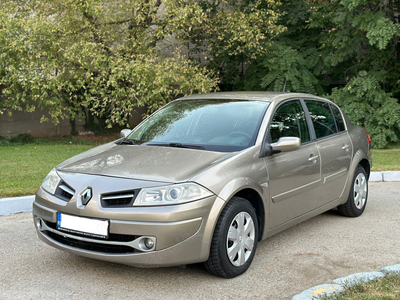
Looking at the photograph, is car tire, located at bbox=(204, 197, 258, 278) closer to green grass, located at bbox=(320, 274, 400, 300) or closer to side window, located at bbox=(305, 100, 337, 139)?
green grass, located at bbox=(320, 274, 400, 300)

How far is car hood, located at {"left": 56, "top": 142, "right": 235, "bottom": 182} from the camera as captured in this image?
385 cm

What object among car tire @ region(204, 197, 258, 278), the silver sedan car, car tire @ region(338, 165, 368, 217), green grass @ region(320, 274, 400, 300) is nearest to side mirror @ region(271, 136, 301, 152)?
the silver sedan car

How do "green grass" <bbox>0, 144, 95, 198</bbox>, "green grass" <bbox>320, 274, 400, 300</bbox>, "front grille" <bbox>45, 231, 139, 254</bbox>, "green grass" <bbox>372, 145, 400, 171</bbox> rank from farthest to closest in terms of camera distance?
"green grass" <bbox>372, 145, 400, 171</bbox>, "green grass" <bbox>0, 144, 95, 198</bbox>, "front grille" <bbox>45, 231, 139, 254</bbox>, "green grass" <bbox>320, 274, 400, 300</bbox>

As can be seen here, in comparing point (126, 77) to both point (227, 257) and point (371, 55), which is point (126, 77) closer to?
point (371, 55)

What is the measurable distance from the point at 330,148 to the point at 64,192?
9.83ft

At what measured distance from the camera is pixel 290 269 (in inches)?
169

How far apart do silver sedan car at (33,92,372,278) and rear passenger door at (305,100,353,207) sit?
2 cm

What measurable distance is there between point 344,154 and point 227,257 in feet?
8.19

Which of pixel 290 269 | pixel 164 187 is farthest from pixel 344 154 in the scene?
pixel 164 187

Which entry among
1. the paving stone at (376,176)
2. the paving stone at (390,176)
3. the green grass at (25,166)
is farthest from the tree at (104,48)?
the paving stone at (390,176)

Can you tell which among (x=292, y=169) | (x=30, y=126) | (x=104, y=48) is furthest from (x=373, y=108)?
(x=30, y=126)

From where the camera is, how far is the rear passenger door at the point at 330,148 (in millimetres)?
5340

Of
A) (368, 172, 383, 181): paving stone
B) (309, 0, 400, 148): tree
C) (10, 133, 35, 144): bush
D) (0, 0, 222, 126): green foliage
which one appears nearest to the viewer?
(368, 172, 383, 181): paving stone

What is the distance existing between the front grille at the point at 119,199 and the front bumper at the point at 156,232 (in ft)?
0.16
